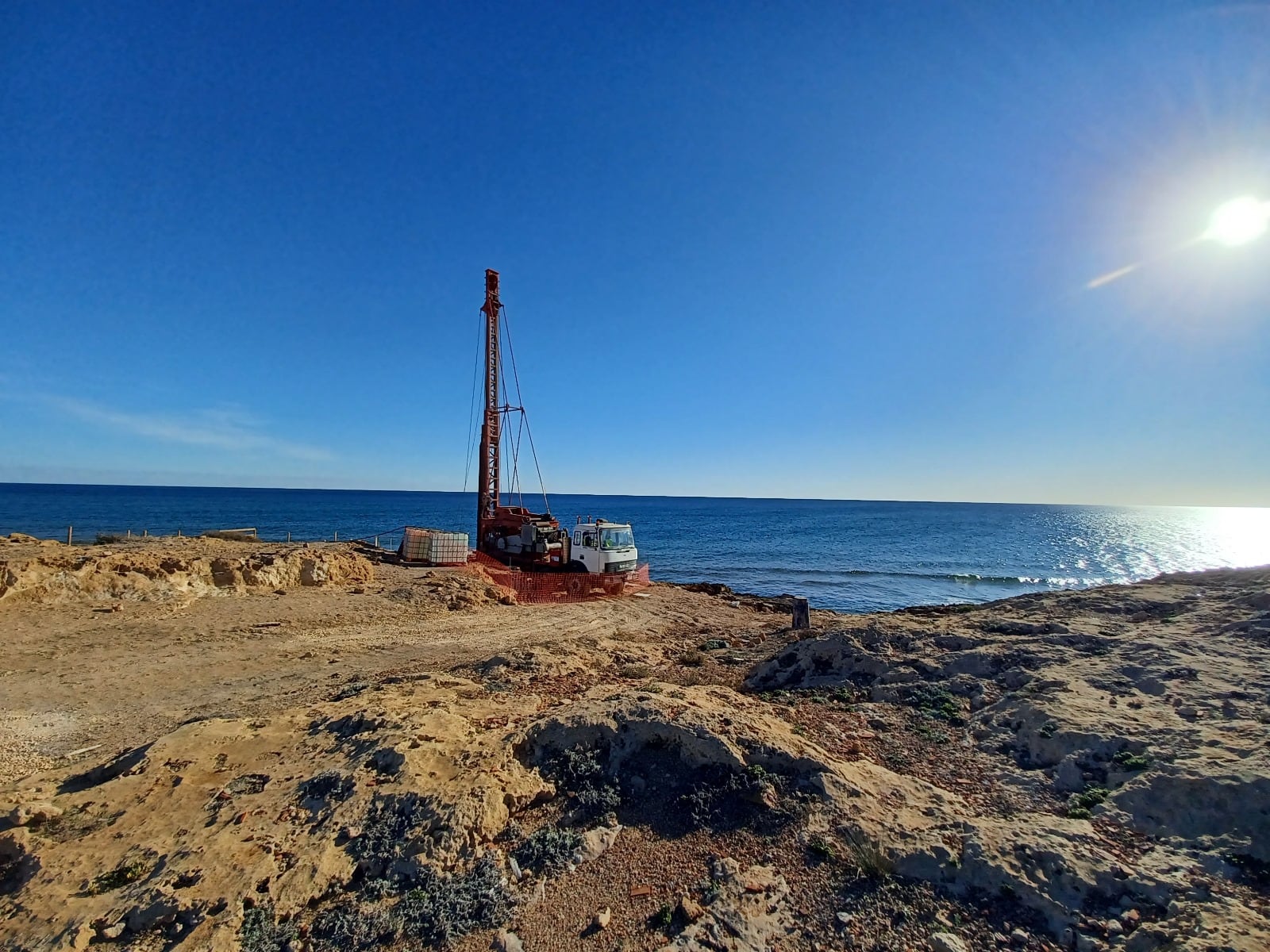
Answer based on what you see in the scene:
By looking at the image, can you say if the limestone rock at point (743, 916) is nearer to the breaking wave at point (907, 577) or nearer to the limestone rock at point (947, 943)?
the limestone rock at point (947, 943)

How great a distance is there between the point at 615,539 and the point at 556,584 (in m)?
3.29

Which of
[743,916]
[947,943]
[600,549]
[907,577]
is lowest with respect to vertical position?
[907,577]

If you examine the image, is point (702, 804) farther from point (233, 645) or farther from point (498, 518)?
point (498, 518)

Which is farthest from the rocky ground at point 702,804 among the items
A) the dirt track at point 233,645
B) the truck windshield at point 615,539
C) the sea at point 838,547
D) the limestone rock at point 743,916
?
the sea at point 838,547

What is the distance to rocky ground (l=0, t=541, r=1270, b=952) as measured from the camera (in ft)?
13.5

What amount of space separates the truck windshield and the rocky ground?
14.6 metres

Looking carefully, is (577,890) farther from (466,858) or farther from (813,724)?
(813,724)

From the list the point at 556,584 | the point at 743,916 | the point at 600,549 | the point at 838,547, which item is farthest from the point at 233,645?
the point at 838,547

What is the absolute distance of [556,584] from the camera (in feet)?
78.5

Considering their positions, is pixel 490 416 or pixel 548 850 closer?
pixel 548 850

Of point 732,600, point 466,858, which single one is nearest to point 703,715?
point 466,858

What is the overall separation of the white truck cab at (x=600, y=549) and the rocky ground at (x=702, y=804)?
1434 cm

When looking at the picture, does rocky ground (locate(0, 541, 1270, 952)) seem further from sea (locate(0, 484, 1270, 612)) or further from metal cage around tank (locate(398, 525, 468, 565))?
sea (locate(0, 484, 1270, 612))

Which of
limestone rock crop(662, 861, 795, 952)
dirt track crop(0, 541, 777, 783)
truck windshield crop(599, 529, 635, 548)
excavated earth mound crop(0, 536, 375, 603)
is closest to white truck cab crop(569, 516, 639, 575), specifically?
truck windshield crop(599, 529, 635, 548)
